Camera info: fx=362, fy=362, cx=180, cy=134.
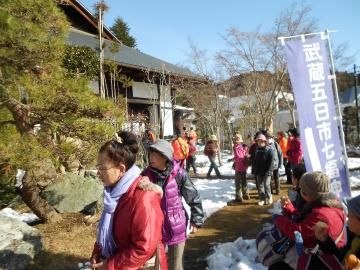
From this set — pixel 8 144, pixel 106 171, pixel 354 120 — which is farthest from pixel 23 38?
pixel 354 120

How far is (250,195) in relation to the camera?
834cm

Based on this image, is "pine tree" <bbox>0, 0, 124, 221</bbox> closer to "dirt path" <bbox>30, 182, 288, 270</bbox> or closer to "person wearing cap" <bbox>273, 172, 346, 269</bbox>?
"dirt path" <bbox>30, 182, 288, 270</bbox>

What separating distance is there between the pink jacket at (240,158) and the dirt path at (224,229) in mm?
755

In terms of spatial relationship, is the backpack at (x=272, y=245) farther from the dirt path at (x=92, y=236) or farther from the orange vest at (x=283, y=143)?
the orange vest at (x=283, y=143)

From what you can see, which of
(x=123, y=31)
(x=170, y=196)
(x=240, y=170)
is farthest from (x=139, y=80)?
(x=123, y=31)

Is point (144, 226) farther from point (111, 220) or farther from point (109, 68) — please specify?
point (109, 68)

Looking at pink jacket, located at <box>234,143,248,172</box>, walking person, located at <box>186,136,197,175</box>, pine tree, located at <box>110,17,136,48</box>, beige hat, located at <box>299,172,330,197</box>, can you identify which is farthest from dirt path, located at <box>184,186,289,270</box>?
pine tree, located at <box>110,17,136,48</box>

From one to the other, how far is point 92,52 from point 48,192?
483cm

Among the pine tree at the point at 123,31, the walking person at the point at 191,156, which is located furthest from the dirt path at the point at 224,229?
the pine tree at the point at 123,31

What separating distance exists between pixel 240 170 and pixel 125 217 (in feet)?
19.3

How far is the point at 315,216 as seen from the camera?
2.54 m

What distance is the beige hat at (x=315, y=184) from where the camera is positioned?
2.64 metres

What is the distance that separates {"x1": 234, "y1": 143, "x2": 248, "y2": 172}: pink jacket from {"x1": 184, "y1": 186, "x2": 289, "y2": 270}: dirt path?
755 millimetres

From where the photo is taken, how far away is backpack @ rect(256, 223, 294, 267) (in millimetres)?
2750
